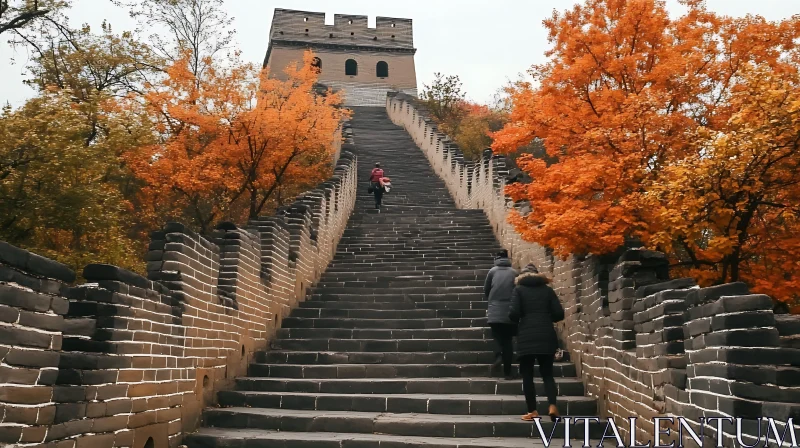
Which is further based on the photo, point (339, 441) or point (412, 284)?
point (412, 284)

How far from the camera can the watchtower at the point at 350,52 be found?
146ft

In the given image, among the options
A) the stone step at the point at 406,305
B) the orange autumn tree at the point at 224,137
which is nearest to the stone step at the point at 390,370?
the stone step at the point at 406,305

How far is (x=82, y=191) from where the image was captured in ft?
42.3

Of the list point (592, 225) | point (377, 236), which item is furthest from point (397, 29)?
point (592, 225)

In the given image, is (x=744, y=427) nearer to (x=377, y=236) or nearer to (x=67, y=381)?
(x=67, y=381)

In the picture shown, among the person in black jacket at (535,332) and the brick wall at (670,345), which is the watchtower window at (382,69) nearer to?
the brick wall at (670,345)

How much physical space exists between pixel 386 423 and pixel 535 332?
1717 millimetres

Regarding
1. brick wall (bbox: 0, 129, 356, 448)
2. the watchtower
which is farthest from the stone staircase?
the watchtower

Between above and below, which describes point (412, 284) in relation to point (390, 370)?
above

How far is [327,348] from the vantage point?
914cm

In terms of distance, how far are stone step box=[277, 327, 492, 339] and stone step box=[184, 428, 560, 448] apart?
284 centimetres

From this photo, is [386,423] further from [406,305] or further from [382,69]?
[382,69]

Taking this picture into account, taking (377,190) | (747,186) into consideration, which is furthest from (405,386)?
(377,190)

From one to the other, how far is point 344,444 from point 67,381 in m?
2.65
